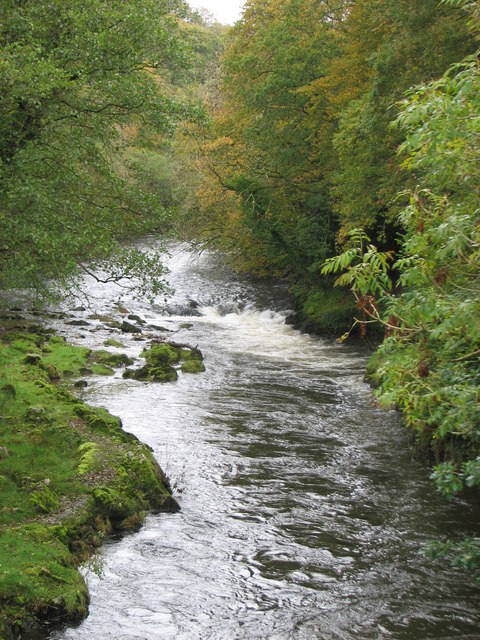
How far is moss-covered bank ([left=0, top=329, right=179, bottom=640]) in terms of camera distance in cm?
648

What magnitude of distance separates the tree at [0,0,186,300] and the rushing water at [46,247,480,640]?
389 cm

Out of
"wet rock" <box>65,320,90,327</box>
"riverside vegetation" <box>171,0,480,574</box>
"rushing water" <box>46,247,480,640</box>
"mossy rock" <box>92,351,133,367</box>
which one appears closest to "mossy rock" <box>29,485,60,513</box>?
"rushing water" <box>46,247,480,640</box>

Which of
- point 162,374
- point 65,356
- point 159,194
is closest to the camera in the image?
point 159,194

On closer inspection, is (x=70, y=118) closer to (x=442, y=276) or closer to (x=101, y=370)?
(x=442, y=276)

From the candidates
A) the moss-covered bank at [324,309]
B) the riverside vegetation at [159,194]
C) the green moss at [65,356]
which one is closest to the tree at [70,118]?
the riverside vegetation at [159,194]

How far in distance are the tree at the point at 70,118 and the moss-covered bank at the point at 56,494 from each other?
253 cm

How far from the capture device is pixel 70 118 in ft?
32.0

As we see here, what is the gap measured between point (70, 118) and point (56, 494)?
5.52 m

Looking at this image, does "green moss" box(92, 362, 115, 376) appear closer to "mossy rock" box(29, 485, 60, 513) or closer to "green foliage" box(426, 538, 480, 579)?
"mossy rock" box(29, 485, 60, 513)

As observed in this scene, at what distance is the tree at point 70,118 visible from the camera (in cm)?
862

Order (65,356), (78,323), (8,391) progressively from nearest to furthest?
(8,391), (65,356), (78,323)

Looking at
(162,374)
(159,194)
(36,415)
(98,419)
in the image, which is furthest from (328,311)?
(36,415)

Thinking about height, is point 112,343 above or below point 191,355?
below

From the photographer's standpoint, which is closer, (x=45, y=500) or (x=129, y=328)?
(x=45, y=500)
